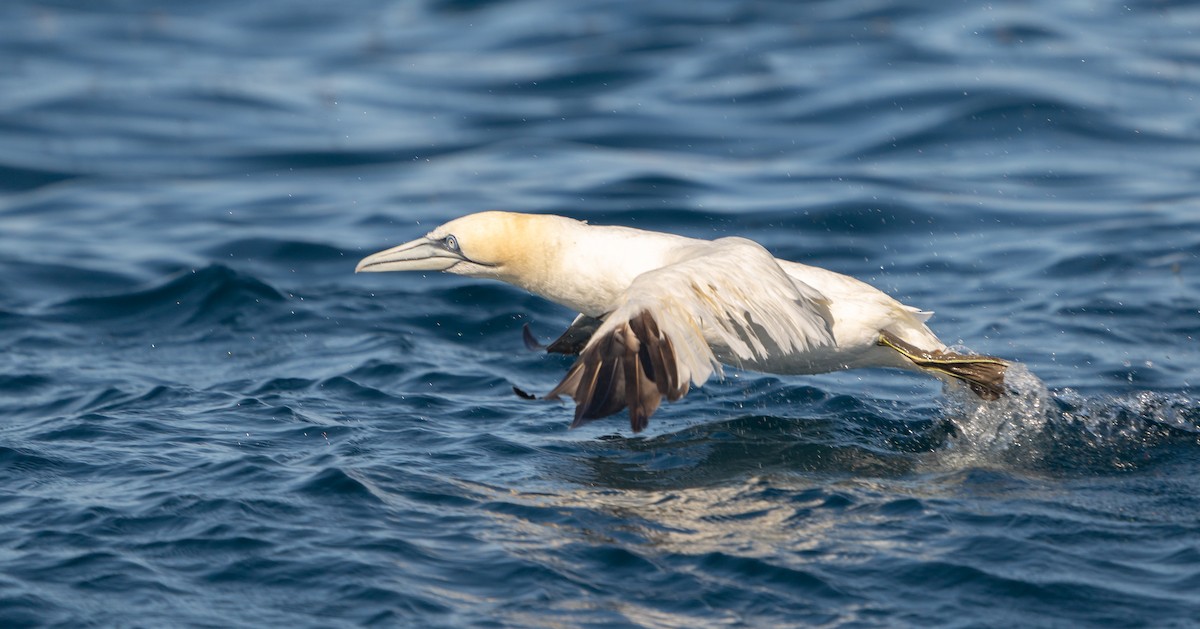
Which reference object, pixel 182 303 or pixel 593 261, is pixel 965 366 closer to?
pixel 593 261

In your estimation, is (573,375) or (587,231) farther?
(587,231)

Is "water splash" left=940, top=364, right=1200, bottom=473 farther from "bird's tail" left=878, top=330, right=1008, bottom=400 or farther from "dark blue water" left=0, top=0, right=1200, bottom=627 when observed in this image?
"bird's tail" left=878, top=330, right=1008, bottom=400

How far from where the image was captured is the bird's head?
8820mm

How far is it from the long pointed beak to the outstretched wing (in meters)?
1.58

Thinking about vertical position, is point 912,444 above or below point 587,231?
below

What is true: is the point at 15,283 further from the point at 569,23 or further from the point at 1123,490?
the point at 569,23

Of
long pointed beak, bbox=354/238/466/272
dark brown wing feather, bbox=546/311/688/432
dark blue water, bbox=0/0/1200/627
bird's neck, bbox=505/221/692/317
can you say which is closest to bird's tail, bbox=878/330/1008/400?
dark blue water, bbox=0/0/1200/627

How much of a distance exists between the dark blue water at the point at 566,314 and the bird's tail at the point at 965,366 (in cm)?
32

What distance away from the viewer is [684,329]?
729cm

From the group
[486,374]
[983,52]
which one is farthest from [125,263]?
[983,52]

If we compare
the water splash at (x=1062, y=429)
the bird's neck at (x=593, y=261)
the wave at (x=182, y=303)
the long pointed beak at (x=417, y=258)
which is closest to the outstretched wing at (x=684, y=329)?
the bird's neck at (x=593, y=261)

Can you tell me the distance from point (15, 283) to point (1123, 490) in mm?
9132

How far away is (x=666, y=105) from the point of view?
18.3 metres

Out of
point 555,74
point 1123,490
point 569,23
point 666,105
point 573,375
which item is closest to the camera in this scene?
point 573,375
